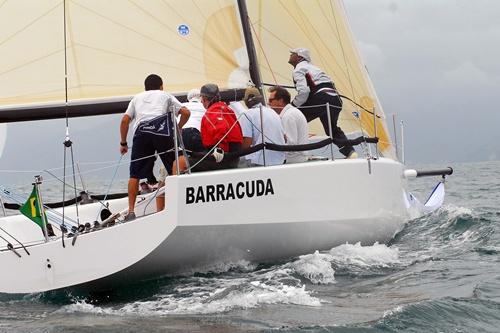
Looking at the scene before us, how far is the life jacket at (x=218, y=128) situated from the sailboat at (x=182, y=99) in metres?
0.55

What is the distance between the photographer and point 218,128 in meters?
6.27

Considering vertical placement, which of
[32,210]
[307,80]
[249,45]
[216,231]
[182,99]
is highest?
[249,45]

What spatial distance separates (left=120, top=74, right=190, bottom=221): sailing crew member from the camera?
242 inches

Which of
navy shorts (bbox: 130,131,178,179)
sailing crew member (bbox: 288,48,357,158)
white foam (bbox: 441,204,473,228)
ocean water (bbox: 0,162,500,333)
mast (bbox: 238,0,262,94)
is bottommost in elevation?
white foam (bbox: 441,204,473,228)

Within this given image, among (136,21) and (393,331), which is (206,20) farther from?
(393,331)

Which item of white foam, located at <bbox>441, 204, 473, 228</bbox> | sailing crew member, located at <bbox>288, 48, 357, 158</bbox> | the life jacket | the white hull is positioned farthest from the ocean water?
white foam, located at <bbox>441, 204, 473, 228</bbox>

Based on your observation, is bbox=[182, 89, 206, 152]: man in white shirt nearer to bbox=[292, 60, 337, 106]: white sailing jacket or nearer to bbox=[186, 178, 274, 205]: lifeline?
Answer: bbox=[186, 178, 274, 205]: lifeline

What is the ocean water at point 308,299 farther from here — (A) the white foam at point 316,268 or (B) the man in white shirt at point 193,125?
(B) the man in white shirt at point 193,125

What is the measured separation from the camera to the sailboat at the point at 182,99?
5.55 meters

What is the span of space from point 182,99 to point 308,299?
3.28m

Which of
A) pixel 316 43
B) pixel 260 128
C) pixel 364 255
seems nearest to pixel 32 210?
pixel 260 128

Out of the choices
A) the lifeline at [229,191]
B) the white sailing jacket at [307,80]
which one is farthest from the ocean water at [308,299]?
the white sailing jacket at [307,80]

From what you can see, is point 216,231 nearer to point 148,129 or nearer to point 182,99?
point 148,129

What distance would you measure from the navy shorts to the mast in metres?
1.84
